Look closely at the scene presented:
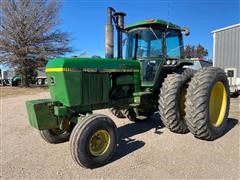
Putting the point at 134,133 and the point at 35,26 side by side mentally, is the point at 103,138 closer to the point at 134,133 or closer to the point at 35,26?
the point at 134,133

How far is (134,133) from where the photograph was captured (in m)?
6.28

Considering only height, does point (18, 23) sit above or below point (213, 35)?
above

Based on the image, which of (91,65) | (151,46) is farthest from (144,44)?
(91,65)

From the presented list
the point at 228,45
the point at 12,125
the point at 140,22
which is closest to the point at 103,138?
the point at 140,22

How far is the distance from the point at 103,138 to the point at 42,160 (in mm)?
1121

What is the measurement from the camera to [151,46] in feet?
20.3

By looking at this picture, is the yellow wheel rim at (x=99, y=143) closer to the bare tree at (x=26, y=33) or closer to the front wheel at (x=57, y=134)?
the front wheel at (x=57, y=134)

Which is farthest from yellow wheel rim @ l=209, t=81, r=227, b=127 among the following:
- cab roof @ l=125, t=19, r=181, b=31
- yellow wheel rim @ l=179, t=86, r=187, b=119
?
cab roof @ l=125, t=19, r=181, b=31

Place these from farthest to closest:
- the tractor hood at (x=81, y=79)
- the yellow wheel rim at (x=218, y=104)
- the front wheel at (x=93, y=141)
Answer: the yellow wheel rim at (x=218, y=104) < the tractor hood at (x=81, y=79) < the front wheel at (x=93, y=141)

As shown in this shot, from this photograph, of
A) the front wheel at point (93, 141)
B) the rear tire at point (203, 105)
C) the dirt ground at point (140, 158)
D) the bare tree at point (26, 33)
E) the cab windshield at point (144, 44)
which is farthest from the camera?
the bare tree at point (26, 33)

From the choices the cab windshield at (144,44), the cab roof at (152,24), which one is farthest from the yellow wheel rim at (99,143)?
the cab roof at (152,24)

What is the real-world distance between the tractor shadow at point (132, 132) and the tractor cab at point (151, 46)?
1.21m

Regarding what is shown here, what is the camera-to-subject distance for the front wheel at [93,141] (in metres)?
4.25

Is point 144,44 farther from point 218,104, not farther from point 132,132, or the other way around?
point 218,104
